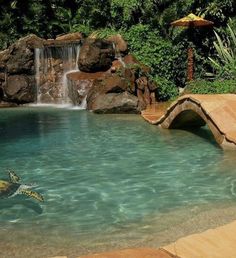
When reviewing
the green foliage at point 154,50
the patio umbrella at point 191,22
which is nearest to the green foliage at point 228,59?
the patio umbrella at point 191,22

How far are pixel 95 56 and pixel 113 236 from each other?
15819 millimetres

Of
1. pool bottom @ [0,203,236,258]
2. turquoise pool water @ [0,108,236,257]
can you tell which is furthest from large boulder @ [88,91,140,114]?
pool bottom @ [0,203,236,258]

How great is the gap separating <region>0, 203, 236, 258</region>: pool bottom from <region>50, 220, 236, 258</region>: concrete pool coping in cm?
78

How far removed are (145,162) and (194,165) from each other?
1.04 m

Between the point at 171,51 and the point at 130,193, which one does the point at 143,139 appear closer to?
the point at 130,193

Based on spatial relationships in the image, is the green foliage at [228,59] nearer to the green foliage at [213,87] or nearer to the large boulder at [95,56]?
the green foliage at [213,87]

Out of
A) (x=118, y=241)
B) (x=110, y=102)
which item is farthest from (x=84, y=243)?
(x=110, y=102)

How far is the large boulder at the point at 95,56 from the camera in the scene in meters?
20.9

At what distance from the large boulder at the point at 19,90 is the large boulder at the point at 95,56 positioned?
8.85 ft

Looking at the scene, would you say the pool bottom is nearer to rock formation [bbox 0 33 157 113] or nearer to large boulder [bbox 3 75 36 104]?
rock formation [bbox 0 33 157 113]

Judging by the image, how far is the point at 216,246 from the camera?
15.0 feet

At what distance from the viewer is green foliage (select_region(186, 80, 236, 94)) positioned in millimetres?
17138

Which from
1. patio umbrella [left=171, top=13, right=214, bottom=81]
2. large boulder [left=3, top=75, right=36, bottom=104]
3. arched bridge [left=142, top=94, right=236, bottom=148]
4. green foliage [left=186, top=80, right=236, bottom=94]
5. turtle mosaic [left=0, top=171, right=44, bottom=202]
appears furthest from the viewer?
large boulder [left=3, top=75, right=36, bottom=104]

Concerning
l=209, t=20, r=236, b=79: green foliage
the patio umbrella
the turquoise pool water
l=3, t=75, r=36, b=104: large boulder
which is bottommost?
the turquoise pool water
